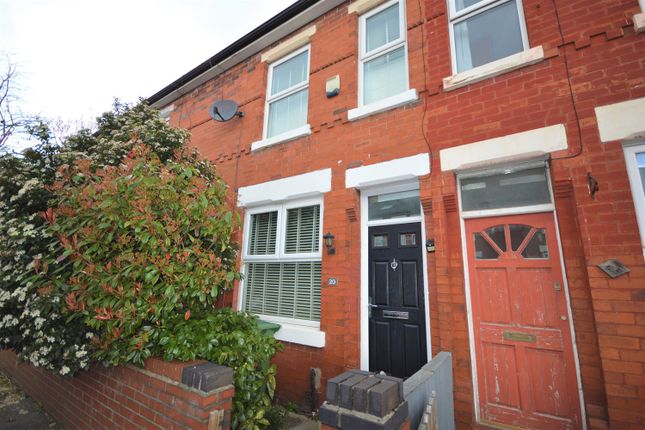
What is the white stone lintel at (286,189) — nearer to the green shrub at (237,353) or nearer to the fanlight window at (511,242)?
the fanlight window at (511,242)

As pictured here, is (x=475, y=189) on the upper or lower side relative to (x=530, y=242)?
upper

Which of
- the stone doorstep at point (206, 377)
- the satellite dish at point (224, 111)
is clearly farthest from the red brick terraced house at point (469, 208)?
the stone doorstep at point (206, 377)

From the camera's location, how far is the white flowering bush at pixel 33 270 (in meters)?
2.76

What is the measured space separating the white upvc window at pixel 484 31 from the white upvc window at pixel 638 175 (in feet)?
5.18

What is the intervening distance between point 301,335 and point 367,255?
1420 mm

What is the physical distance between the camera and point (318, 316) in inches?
174

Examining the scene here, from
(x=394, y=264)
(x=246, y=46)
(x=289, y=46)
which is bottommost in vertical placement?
(x=394, y=264)

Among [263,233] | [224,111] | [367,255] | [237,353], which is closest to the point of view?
[237,353]

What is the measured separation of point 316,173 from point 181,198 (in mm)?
2215

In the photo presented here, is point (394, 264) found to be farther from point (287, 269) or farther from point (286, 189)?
point (286, 189)

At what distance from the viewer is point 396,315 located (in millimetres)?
3832

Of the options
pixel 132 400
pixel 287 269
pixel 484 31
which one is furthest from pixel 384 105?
pixel 132 400

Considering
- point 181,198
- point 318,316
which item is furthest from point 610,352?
point 181,198

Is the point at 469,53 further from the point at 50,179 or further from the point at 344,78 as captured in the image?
the point at 50,179
